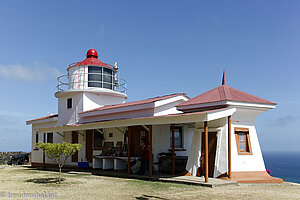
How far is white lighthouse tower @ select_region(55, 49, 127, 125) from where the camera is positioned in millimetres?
21094

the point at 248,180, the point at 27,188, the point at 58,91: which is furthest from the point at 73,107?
the point at 248,180

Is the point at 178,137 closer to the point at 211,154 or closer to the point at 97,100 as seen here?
the point at 211,154

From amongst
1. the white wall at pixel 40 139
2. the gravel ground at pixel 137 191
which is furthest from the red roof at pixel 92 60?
the gravel ground at pixel 137 191

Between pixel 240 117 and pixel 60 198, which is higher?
pixel 240 117

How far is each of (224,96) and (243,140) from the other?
199 cm

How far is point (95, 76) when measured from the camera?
21.5 m

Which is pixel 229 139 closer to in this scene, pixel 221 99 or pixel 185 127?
pixel 221 99

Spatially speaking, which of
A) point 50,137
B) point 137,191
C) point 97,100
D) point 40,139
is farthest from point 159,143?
point 40,139

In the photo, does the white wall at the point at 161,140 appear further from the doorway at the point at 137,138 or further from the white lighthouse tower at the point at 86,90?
the white lighthouse tower at the point at 86,90

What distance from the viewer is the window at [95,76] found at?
21.4 meters

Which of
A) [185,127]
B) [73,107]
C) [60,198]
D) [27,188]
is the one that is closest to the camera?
[60,198]

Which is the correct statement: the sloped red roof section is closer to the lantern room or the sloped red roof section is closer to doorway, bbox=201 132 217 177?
the lantern room

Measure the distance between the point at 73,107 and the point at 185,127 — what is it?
7.79 meters

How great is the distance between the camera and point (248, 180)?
13070 millimetres
